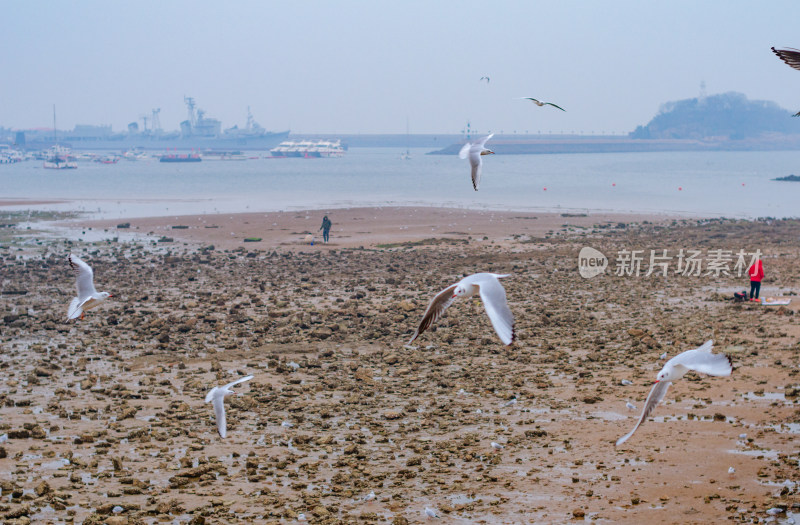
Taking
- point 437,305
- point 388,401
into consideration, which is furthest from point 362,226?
point 437,305

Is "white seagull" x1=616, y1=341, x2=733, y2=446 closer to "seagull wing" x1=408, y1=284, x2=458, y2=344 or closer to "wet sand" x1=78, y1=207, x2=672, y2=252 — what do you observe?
"seagull wing" x1=408, y1=284, x2=458, y2=344

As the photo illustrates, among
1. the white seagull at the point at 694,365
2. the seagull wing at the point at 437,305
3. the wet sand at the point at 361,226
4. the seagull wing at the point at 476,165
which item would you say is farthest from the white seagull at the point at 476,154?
the wet sand at the point at 361,226

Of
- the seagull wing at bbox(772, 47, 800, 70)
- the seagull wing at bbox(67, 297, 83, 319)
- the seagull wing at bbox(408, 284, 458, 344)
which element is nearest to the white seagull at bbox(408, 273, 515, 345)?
the seagull wing at bbox(408, 284, 458, 344)

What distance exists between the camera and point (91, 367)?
1609cm

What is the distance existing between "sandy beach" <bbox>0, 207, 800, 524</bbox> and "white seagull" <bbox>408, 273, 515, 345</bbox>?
3.85 meters

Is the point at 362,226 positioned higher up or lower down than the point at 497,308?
lower down

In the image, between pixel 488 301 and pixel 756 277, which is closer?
pixel 488 301

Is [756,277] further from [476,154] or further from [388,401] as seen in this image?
[476,154]

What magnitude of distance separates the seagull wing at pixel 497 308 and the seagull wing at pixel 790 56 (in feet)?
7.44

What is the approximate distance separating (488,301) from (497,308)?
11 centimetres

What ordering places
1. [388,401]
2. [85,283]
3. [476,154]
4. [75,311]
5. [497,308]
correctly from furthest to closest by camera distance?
[388,401], [85,283], [75,311], [476,154], [497,308]

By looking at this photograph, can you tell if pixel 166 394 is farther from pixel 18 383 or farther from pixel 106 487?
pixel 106 487

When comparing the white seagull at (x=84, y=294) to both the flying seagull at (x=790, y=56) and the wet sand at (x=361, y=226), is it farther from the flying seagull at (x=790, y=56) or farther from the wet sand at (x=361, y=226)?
the wet sand at (x=361, y=226)

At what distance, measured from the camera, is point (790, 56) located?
473 centimetres
